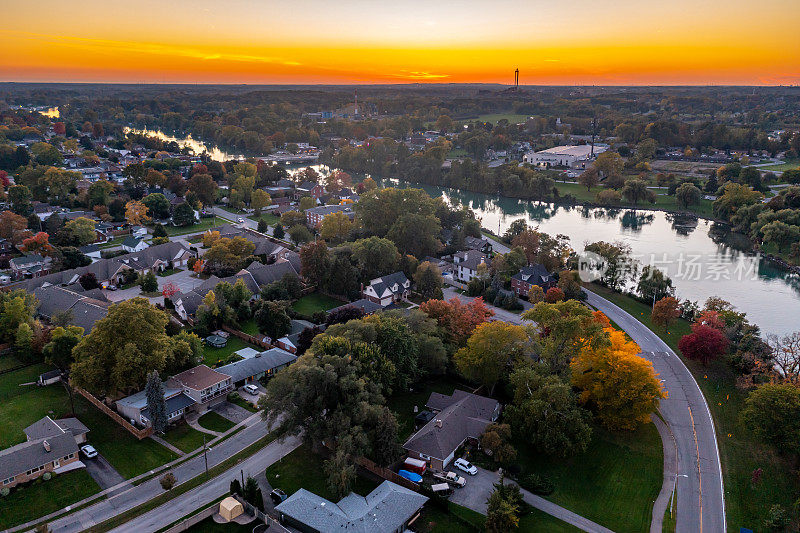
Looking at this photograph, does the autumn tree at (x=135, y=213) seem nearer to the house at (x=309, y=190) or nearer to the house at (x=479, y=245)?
the house at (x=309, y=190)

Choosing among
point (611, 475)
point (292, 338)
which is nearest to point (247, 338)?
point (292, 338)

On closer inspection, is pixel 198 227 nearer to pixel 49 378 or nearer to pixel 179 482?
pixel 49 378

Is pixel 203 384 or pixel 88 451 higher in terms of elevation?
pixel 203 384

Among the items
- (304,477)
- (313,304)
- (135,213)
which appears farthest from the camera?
(135,213)

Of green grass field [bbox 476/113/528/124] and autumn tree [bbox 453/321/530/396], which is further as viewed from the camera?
green grass field [bbox 476/113/528/124]

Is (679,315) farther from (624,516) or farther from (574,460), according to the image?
(624,516)

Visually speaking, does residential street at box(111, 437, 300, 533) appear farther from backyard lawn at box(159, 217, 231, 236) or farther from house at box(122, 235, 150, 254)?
backyard lawn at box(159, 217, 231, 236)

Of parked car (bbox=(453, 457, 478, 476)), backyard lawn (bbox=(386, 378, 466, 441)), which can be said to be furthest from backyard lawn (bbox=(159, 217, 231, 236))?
parked car (bbox=(453, 457, 478, 476))
